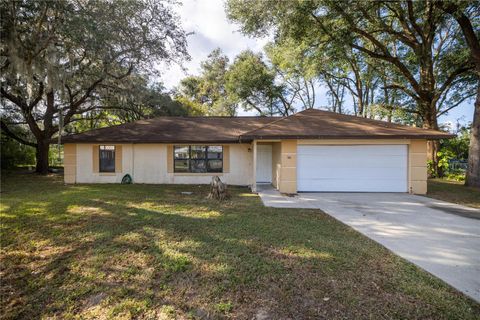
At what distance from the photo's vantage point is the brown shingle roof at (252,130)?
9445 mm

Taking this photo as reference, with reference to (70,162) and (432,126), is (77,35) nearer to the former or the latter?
(70,162)

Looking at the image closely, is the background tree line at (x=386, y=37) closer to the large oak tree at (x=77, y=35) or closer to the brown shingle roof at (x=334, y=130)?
the brown shingle roof at (x=334, y=130)

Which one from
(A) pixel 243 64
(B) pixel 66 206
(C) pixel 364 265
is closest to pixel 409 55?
(A) pixel 243 64

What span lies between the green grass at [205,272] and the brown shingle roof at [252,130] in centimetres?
457

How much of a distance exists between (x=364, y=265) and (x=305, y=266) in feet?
2.86

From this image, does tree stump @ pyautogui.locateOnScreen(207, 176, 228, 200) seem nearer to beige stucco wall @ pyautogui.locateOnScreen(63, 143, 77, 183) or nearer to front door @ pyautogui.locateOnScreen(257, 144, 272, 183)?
front door @ pyautogui.locateOnScreen(257, 144, 272, 183)

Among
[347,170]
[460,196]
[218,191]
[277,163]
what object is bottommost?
[460,196]

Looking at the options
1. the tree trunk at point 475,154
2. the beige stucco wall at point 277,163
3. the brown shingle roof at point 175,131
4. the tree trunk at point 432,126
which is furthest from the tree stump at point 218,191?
the tree trunk at point 432,126

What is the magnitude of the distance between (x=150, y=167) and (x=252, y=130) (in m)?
5.28

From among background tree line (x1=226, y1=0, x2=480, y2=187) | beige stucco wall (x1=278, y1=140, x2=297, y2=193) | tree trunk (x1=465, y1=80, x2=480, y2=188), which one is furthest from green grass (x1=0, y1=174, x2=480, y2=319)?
tree trunk (x1=465, y1=80, x2=480, y2=188)

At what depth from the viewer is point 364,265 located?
367 centimetres

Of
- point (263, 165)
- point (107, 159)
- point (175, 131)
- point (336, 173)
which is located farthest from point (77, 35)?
point (336, 173)

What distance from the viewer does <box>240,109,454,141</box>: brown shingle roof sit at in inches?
369

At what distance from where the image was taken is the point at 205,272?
348 cm
